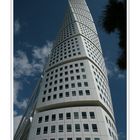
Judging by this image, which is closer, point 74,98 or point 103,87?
point 74,98

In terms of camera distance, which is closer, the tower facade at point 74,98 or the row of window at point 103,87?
the tower facade at point 74,98

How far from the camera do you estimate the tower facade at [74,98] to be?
730cm

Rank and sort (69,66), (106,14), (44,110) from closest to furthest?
1. (106,14)
2. (44,110)
3. (69,66)

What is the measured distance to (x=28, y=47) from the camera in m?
4.29

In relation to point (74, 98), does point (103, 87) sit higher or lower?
higher

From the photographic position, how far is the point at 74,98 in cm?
821

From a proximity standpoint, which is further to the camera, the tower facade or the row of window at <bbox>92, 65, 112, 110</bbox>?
the row of window at <bbox>92, 65, 112, 110</bbox>

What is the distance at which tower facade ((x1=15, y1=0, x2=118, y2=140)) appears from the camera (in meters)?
7.30
